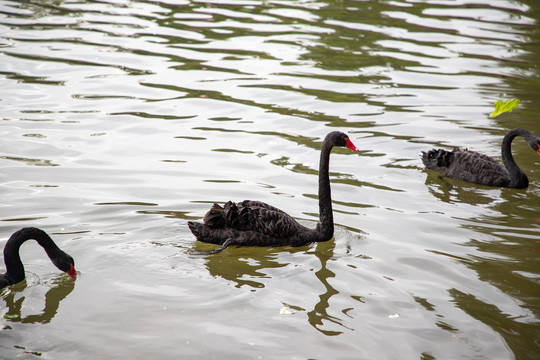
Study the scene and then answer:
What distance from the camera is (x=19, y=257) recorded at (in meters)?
5.42

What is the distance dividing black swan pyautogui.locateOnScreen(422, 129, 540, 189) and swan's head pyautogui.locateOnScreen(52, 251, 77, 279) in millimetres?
4838

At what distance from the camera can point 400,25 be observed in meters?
16.9

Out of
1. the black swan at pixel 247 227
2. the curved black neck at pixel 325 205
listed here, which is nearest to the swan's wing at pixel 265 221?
the black swan at pixel 247 227

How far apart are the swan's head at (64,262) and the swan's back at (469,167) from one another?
484cm

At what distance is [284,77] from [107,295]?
8181 millimetres

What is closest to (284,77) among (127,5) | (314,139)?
(314,139)

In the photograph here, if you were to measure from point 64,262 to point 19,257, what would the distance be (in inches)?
13.7

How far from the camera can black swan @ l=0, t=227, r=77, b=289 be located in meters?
5.34

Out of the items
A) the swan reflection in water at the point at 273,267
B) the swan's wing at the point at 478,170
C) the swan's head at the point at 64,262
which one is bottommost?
the swan reflection in water at the point at 273,267

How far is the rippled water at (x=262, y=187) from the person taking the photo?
198 inches

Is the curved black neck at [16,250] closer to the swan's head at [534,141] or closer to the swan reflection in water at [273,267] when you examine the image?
the swan reflection in water at [273,267]

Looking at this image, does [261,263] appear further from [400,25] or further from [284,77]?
[400,25]

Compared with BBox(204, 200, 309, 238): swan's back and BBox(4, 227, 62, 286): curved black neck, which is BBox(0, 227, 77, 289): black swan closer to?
BBox(4, 227, 62, 286): curved black neck

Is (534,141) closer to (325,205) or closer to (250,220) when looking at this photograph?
(325,205)
